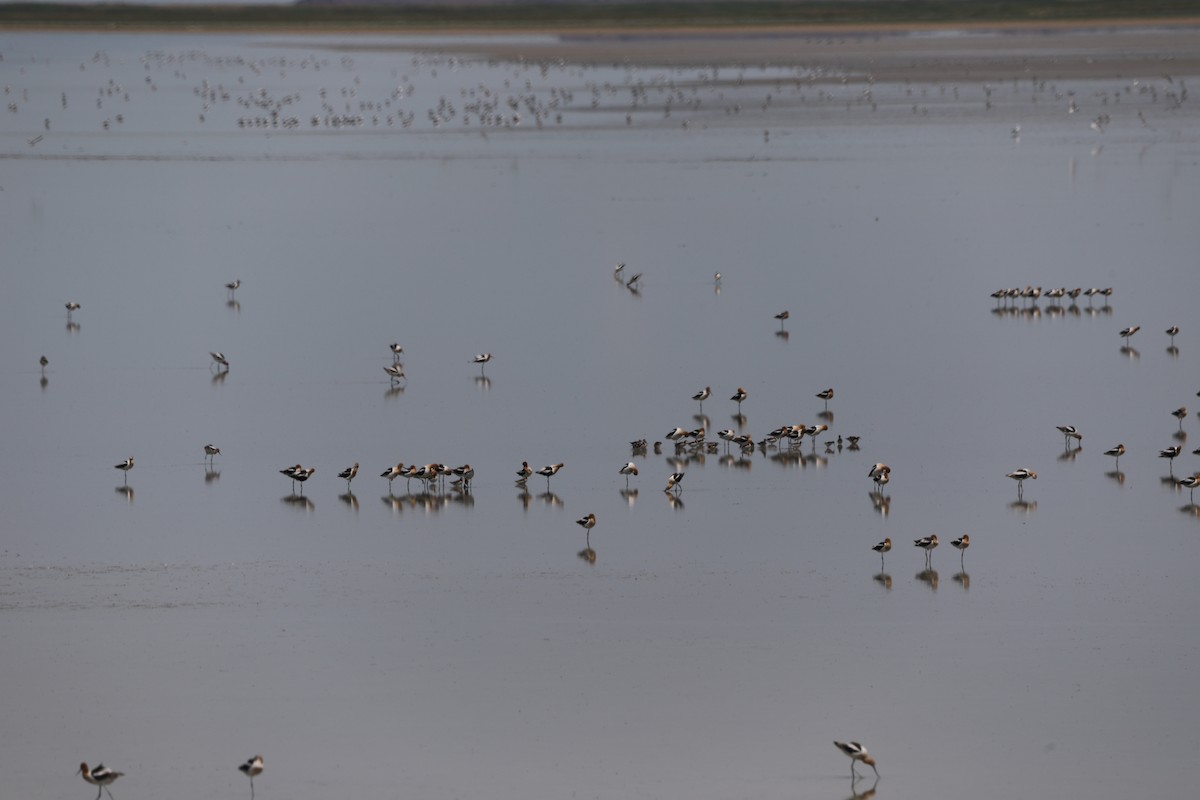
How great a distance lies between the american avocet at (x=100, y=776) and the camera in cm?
1256

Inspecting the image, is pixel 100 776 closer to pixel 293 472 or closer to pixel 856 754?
pixel 856 754

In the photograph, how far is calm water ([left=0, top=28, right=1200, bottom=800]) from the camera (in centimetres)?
1353

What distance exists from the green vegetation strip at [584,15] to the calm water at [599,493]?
75.1 meters

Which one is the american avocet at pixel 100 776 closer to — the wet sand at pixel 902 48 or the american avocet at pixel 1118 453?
the american avocet at pixel 1118 453

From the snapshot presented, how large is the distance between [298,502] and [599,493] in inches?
126

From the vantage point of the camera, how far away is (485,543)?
59.1ft

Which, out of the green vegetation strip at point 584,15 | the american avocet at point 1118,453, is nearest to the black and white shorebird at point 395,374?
the american avocet at point 1118,453

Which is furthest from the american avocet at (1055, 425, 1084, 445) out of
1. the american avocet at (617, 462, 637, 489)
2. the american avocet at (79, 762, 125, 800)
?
the american avocet at (79, 762, 125, 800)

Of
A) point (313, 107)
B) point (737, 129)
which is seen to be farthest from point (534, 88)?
point (737, 129)

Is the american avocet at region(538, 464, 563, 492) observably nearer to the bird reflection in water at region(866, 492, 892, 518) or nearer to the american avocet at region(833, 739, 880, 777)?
the bird reflection in water at region(866, 492, 892, 518)

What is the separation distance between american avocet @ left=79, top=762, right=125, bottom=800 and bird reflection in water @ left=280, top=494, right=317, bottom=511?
6.69 metres

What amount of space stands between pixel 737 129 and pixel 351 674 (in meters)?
45.1

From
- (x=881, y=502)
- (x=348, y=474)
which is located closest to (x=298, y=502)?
(x=348, y=474)

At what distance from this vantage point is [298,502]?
1953 centimetres
